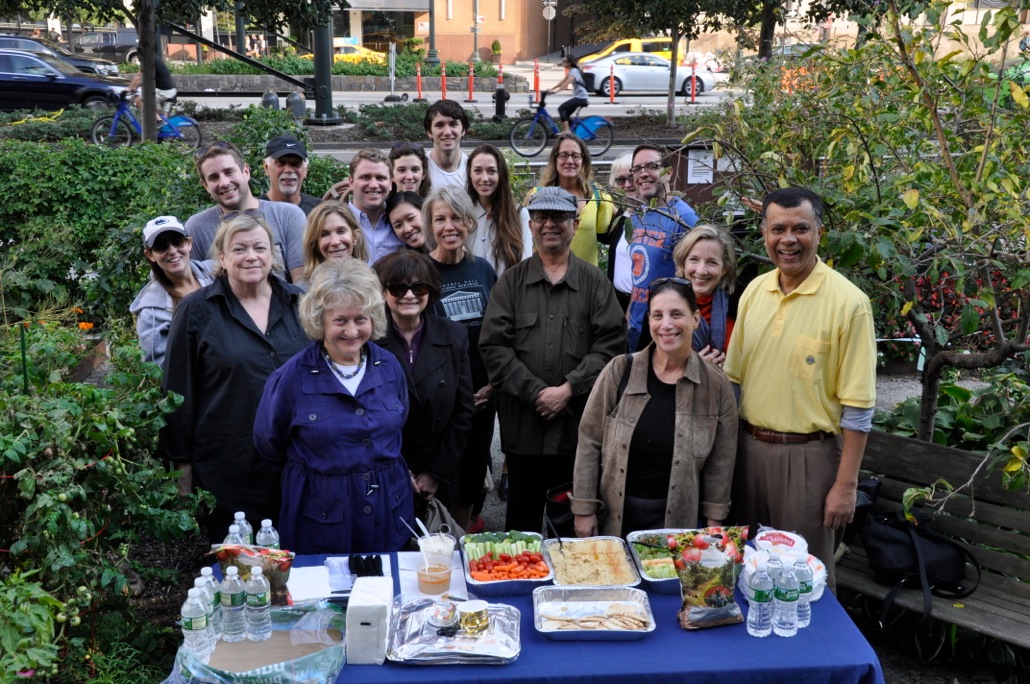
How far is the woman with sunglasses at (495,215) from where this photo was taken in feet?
18.4

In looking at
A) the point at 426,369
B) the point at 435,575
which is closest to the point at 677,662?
the point at 435,575

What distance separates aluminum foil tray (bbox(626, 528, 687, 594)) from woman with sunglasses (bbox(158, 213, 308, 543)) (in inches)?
61.4

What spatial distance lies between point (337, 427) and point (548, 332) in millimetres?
1383

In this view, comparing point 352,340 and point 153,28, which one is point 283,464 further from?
point 153,28

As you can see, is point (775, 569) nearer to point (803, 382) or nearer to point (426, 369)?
point (803, 382)

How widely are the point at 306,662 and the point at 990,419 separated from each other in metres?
3.53

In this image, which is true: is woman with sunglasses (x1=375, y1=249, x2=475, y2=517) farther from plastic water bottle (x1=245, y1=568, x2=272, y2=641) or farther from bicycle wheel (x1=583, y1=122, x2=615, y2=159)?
bicycle wheel (x1=583, y1=122, x2=615, y2=159)

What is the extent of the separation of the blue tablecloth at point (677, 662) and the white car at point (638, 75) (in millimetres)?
27875

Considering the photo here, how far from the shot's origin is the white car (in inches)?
1174

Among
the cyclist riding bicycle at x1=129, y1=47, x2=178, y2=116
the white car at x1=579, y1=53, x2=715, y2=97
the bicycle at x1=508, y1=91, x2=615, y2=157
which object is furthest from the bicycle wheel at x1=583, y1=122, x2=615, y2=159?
the white car at x1=579, y1=53, x2=715, y2=97

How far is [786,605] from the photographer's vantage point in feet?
10.4

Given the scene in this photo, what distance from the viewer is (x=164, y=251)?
4.54m

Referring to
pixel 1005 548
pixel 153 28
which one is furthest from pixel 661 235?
pixel 153 28

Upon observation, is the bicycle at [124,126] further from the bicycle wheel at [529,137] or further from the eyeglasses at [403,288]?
the eyeglasses at [403,288]
